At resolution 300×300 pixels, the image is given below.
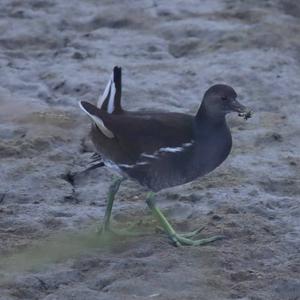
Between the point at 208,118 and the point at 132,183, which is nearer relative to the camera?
the point at 208,118

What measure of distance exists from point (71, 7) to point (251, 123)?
10.1 ft

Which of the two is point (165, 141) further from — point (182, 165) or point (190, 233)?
point (190, 233)

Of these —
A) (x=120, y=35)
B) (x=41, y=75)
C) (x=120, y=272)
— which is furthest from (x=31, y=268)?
(x=120, y=35)

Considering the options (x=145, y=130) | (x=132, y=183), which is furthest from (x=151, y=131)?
(x=132, y=183)

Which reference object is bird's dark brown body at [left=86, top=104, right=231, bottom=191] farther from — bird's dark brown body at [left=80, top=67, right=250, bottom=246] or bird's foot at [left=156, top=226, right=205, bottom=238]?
bird's foot at [left=156, top=226, right=205, bottom=238]

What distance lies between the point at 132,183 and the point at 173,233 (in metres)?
1.05

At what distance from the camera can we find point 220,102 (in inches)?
259

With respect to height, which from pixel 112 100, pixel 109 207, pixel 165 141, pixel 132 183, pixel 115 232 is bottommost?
pixel 132 183

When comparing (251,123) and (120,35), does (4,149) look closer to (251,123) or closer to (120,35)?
(251,123)

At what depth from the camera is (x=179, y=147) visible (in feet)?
21.0

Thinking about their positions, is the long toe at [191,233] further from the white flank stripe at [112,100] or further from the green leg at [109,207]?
the white flank stripe at [112,100]

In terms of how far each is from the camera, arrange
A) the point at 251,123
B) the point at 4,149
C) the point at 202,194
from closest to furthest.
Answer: the point at 202,194 → the point at 4,149 → the point at 251,123

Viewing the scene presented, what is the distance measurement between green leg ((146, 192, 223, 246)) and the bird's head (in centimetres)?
57

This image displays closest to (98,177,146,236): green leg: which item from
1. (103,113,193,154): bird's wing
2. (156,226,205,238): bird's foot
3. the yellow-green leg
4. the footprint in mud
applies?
the yellow-green leg
